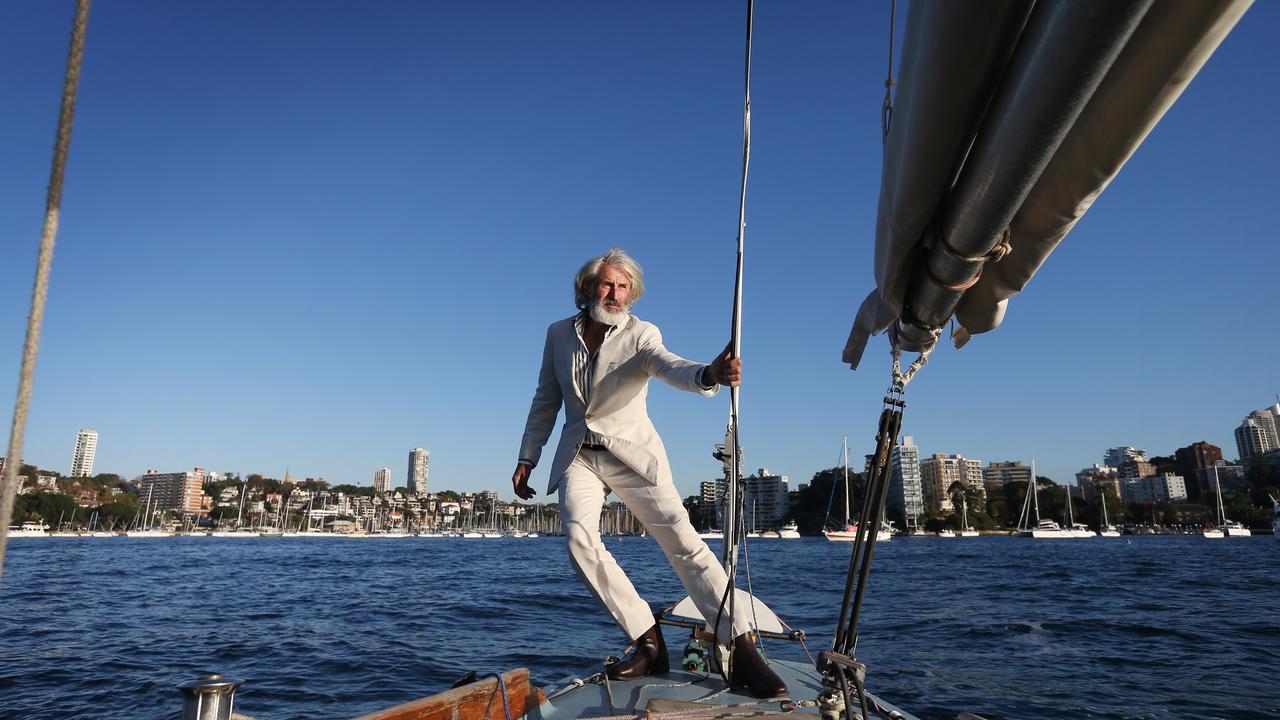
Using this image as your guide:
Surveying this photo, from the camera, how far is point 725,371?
2410mm

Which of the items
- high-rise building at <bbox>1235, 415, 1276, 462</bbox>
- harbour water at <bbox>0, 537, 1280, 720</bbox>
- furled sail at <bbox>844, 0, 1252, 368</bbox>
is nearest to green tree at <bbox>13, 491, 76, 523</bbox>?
harbour water at <bbox>0, 537, 1280, 720</bbox>

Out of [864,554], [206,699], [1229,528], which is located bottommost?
[1229,528]

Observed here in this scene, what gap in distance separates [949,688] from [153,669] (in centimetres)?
745

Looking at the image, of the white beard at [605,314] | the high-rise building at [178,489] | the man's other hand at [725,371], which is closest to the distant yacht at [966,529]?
the white beard at [605,314]

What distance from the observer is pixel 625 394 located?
9.62 feet

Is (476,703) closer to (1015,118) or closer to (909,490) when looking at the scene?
(1015,118)

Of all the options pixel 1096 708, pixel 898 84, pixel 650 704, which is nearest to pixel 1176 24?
pixel 898 84

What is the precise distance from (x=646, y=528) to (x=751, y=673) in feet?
2.36

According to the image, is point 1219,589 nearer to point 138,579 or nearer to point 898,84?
point 898,84

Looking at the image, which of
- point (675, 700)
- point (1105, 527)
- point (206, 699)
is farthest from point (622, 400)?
point (1105, 527)

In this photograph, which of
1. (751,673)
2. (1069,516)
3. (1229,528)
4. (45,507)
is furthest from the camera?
(1069,516)

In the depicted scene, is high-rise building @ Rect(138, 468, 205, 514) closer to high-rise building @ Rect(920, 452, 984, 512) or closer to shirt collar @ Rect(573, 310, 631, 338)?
high-rise building @ Rect(920, 452, 984, 512)

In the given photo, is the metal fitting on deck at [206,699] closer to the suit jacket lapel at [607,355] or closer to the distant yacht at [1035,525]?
the suit jacket lapel at [607,355]

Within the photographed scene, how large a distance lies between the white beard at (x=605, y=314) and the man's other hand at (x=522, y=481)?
0.83 m
